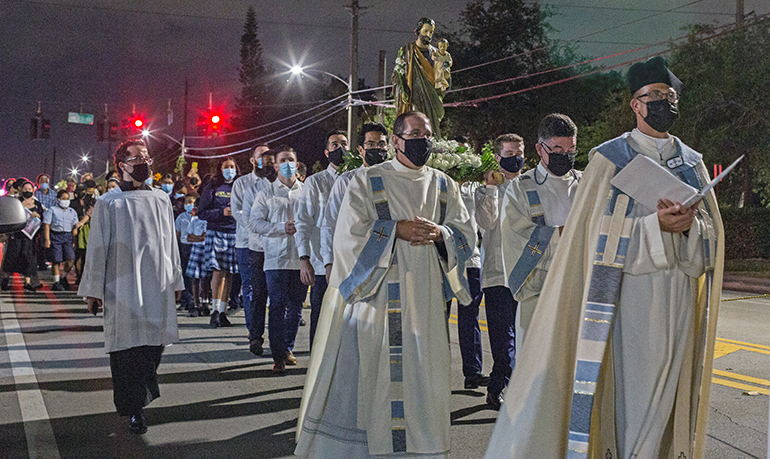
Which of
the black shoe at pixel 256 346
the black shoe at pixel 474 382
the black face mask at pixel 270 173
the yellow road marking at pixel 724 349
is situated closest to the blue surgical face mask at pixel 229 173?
the black face mask at pixel 270 173

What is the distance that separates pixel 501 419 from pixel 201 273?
354 inches

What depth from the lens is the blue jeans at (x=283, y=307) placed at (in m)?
8.02

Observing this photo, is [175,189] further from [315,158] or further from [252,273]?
[315,158]

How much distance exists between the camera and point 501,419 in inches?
167

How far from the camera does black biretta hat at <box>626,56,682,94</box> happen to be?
4191 millimetres

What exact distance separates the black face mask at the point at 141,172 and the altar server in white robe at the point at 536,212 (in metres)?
2.66

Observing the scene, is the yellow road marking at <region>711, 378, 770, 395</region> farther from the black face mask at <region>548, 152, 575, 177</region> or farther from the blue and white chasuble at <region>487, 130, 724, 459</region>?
the blue and white chasuble at <region>487, 130, 724, 459</region>

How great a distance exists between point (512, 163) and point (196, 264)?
705 cm

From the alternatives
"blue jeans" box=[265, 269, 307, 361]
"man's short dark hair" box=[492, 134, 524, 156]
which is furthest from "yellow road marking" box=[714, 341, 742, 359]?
"blue jeans" box=[265, 269, 307, 361]

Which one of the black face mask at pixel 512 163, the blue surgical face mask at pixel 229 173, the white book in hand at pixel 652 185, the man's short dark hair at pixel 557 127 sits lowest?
the white book in hand at pixel 652 185

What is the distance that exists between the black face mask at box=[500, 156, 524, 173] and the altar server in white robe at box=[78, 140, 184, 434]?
2868 mm

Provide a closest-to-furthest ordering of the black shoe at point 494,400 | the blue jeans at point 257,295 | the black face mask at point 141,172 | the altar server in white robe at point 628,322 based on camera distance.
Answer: the altar server in white robe at point 628,322
the black face mask at point 141,172
the black shoe at point 494,400
the blue jeans at point 257,295

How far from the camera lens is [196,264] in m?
12.7

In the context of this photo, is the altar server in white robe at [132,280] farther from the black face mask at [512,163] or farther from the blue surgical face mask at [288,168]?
the black face mask at [512,163]
